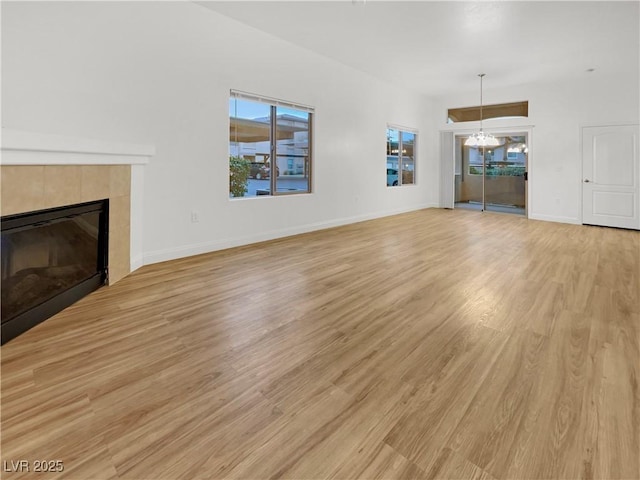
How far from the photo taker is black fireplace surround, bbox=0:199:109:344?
7.38 feet

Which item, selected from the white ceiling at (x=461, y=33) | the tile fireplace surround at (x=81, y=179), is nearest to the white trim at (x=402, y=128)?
the white ceiling at (x=461, y=33)

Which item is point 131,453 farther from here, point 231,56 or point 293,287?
point 231,56

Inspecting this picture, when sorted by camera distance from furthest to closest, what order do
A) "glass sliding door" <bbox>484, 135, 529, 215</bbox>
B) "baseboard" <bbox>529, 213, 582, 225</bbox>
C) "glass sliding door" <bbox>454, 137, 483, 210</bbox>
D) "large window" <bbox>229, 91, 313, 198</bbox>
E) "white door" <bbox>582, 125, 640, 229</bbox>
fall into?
"glass sliding door" <bbox>454, 137, 483, 210</bbox>
"glass sliding door" <bbox>484, 135, 529, 215</bbox>
"baseboard" <bbox>529, 213, 582, 225</bbox>
"white door" <bbox>582, 125, 640, 229</bbox>
"large window" <bbox>229, 91, 313, 198</bbox>

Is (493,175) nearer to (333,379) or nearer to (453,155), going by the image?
(453,155)

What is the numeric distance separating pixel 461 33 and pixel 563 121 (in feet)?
13.5

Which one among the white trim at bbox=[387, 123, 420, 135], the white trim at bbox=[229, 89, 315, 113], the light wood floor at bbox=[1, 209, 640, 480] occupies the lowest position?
the light wood floor at bbox=[1, 209, 640, 480]

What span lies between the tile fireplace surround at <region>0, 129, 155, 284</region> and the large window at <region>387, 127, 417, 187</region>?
6049 mm

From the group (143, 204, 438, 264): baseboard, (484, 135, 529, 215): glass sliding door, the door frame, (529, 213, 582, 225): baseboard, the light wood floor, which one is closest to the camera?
the light wood floor

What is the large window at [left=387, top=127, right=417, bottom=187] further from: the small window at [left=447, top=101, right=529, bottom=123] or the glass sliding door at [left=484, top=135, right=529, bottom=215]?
the glass sliding door at [left=484, top=135, right=529, bottom=215]

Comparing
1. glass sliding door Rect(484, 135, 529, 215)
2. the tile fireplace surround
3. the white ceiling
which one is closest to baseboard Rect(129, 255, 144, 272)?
the tile fireplace surround

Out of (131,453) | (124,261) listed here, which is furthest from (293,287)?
(131,453)

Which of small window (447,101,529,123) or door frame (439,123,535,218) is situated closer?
door frame (439,123,535,218)

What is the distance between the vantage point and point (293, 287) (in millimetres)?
3316

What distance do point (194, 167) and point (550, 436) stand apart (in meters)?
4.34
